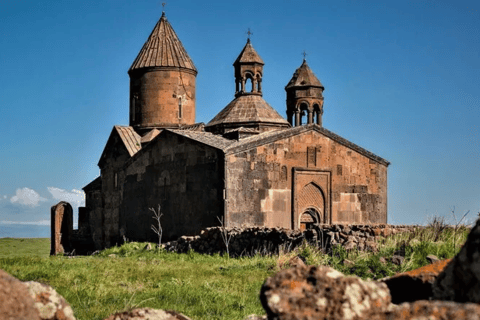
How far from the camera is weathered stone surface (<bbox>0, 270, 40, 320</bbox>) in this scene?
2.57 meters

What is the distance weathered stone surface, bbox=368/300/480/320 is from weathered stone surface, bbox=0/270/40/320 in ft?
4.44

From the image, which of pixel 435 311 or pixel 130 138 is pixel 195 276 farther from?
pixel 130 138

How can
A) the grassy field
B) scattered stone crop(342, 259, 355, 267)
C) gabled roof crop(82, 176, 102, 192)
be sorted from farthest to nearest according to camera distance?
gabled roof crop(82, 176, 102, 192)
scattered stone crop(342, 259, 355, 267)
the grassy field

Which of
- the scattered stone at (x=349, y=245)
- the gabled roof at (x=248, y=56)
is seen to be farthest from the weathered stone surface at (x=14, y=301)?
the gabled roof at (x=248, y=56)

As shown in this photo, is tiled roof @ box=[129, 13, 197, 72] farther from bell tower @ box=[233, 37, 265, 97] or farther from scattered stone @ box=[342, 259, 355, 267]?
scattered stone @ box=[342, 259, 355, 267]

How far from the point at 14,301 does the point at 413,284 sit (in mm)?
1752

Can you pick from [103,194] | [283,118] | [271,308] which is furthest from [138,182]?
[271,308]

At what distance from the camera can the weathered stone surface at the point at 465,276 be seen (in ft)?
7.65

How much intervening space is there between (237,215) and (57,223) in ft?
22.9

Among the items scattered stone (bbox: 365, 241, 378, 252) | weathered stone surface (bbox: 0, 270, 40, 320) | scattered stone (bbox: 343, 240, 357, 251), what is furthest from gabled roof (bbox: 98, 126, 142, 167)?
weathered stone surface (bbox: 0, 270, 40, 320)

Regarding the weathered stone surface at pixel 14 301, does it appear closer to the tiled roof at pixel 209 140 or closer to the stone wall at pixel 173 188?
the stone wall at pixel 173 188

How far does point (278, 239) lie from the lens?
38.8 ft

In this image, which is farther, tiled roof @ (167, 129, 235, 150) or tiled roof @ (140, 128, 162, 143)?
tiled roof @ (140, 128, 162, 143)

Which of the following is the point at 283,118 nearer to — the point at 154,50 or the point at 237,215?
the point at 154,50
